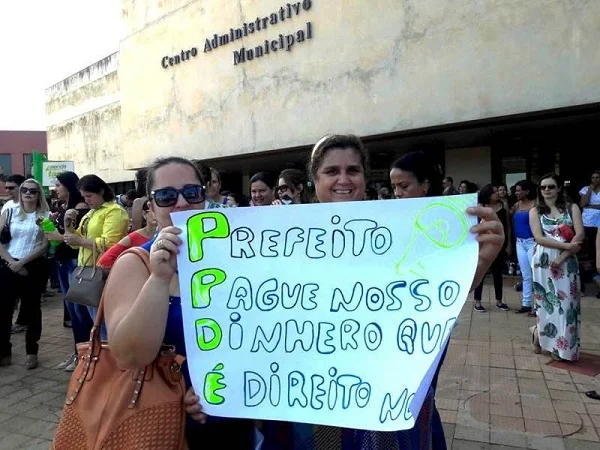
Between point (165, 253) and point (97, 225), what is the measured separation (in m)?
3.26

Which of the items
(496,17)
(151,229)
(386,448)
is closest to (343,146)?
(386,448)

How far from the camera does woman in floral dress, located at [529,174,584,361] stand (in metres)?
4.65

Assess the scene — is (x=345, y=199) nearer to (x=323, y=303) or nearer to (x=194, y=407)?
(x=323, y=303)

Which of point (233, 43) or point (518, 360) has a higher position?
point (233, 43)

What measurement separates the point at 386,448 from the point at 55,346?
545cm

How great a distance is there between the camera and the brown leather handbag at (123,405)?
1.41m

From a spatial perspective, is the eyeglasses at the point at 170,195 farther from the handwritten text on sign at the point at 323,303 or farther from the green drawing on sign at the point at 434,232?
the green drawing on sign at the point at 434,232

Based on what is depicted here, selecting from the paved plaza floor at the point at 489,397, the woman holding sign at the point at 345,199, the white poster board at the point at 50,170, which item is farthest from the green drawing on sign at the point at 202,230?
the white poster board at the point at 50,170

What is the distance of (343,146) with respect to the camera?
1.97 metres

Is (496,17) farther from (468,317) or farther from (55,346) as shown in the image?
(55,346)

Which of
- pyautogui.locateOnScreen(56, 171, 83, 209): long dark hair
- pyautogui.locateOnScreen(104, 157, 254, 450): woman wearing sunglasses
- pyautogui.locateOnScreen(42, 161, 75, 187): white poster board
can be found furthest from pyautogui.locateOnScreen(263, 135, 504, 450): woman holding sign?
pyautogui.locateOnScreen(42, 161, 75, 187): white poster board

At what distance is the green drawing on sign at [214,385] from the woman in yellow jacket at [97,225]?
304 cm

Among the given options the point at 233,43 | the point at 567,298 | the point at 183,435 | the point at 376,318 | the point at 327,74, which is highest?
the point at 233,43

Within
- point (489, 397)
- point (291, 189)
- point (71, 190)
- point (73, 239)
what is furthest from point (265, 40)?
point (489, 397)
